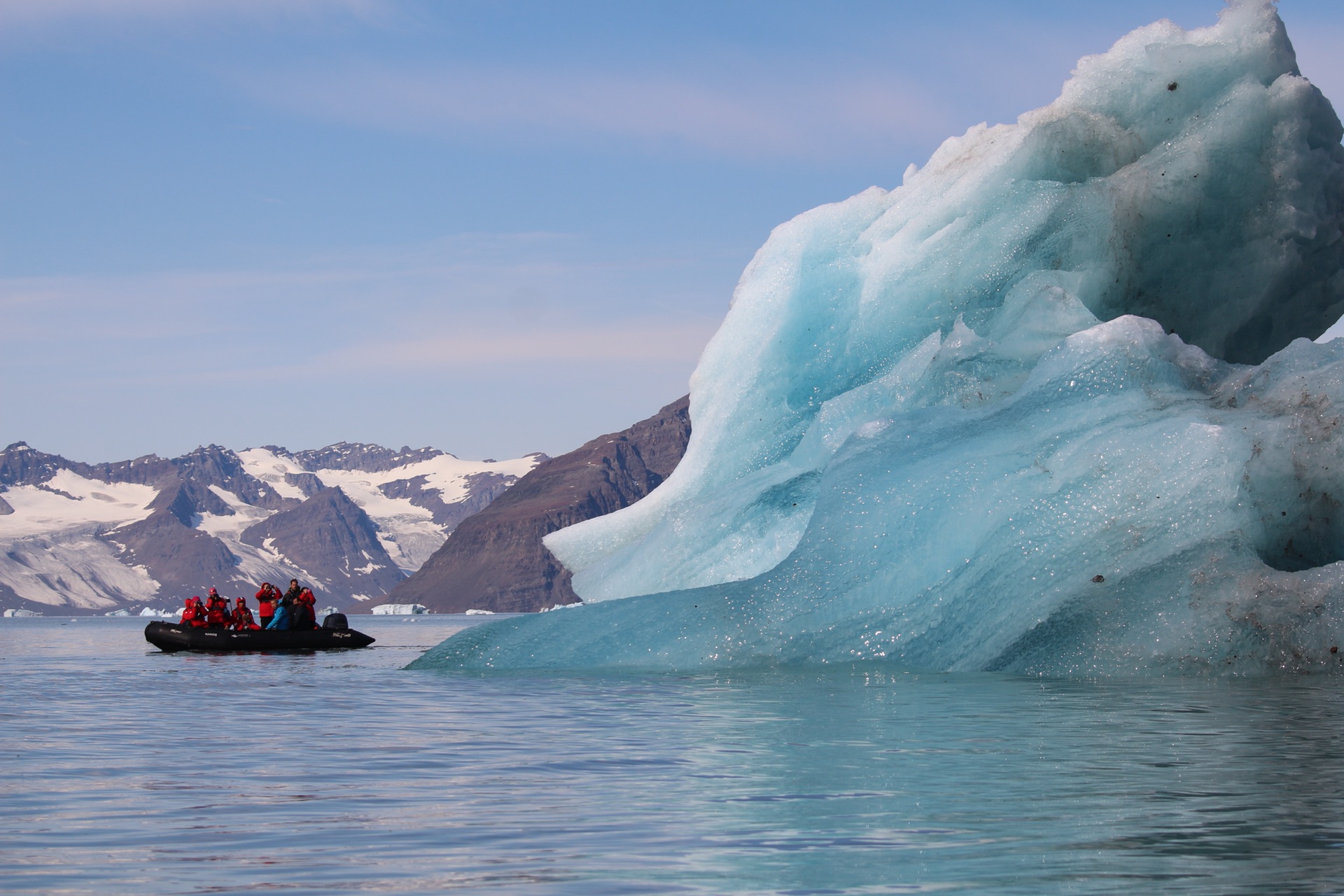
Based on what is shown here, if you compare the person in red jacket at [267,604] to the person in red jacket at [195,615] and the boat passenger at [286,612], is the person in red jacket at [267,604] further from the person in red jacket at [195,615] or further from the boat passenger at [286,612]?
the person in red jacket at [195,615]

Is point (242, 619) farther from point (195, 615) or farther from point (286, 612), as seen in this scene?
point (286, 612)

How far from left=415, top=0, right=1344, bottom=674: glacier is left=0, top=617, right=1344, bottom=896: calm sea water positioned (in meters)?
0.83

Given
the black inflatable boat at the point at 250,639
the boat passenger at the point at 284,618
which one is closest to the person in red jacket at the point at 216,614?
the black inflatable boat at the point at 250,639

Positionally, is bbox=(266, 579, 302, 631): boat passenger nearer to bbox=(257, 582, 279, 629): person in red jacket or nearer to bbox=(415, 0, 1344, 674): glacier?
bbox=(257, 582, 279, 629): person in red jacket

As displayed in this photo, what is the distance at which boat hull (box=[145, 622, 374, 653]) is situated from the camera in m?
32.2

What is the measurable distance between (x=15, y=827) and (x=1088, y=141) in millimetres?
15044

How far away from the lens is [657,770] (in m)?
8.75

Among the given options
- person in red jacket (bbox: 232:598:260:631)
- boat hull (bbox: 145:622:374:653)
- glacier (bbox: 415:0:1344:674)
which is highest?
glacier (bbox: 415:0:1344:674)

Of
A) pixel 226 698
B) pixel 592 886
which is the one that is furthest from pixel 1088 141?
pixel 592 886

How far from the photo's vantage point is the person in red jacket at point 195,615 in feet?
112

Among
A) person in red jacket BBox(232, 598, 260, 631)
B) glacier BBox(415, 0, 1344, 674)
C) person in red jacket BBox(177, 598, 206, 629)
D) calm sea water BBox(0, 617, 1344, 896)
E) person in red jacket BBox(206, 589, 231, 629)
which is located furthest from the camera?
person in red jacket BBox(177, 598, 206, 629)

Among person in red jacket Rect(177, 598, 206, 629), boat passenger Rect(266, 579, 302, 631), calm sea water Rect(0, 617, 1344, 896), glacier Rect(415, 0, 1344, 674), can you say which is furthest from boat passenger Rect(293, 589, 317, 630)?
calm sea water Rect(0, 617, 1344, 896)

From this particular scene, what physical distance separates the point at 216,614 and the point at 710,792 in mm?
28610

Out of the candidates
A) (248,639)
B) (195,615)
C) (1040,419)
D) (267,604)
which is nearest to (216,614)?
(195,615)
